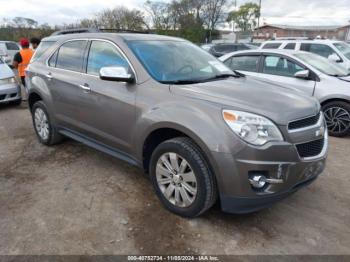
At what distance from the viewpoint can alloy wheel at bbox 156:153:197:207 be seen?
2.79 meters

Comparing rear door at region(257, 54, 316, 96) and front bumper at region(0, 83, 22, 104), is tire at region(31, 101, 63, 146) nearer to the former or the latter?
front bumper at region(0, 83, 22, 104)

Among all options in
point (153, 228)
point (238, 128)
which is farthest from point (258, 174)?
point (153, 228)

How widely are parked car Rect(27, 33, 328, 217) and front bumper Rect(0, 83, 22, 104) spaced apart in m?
4.02

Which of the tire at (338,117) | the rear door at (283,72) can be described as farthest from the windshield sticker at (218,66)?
the tire at (338,117)

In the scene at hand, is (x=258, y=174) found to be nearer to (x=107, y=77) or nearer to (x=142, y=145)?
(x=142, y=145)

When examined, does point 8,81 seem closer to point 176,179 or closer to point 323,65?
point 176,179

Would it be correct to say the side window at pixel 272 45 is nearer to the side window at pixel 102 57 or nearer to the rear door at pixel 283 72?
the rear door at pixel 283 72

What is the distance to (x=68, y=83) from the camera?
397 cm

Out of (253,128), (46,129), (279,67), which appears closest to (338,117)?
(279,67)

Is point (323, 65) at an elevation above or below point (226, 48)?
above

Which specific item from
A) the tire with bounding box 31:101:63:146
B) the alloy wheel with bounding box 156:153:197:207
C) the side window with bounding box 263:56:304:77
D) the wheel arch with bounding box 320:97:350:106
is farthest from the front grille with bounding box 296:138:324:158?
the tire with bounding box 31:101:63:146

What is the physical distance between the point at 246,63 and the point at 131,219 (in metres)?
4.61

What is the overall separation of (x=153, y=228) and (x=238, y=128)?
1204mm

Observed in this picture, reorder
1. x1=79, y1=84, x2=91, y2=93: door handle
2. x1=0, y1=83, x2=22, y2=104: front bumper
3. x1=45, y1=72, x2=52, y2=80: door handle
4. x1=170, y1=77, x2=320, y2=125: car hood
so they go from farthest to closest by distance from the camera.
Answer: x1=0, y1=83, x2=22, y2=104: front bumper < x1=45, y1=72, x2=52, y2=80: door handle < x1=79, y1=84, x2=91, y2=93: door handle < x1=170, y1=77, x2=320, y2=125: car hood
